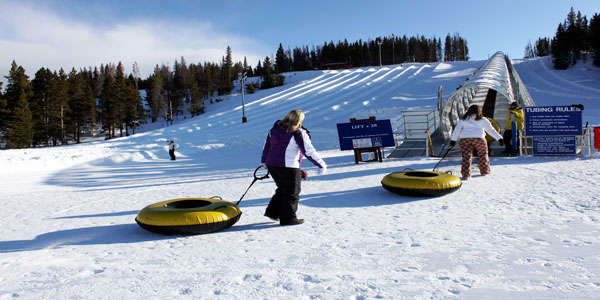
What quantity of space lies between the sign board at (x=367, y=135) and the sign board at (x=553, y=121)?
12.2ft

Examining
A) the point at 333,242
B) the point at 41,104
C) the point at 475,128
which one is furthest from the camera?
the point at 41,104

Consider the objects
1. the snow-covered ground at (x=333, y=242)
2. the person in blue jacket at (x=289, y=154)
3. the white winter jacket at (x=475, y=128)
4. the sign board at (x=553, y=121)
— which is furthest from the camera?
the sign board at (x=553, y=121)

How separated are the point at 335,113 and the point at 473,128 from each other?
2240 centimetres

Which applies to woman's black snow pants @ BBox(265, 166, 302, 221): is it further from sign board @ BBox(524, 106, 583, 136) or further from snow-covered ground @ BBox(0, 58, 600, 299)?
sign board @ BBox(524, 106, 583, 136)

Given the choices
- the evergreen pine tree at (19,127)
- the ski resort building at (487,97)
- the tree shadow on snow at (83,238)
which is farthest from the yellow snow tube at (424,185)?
the evergreen pine tree at (19,127)

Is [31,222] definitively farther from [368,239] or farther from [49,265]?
[368,239]

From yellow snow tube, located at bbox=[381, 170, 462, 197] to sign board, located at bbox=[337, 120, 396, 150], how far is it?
4.65m

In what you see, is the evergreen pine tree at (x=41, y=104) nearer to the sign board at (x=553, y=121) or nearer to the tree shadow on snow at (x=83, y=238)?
the tree shadow on snow at (x=83, y=238)

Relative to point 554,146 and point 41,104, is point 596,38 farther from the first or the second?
point 41,104

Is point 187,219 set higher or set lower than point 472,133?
lower

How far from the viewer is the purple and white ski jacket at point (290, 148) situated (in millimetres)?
4797

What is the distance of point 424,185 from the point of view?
624 centimetres

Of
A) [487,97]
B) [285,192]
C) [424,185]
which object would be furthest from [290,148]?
[487,97]

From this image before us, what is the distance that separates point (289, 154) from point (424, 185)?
106 inches
